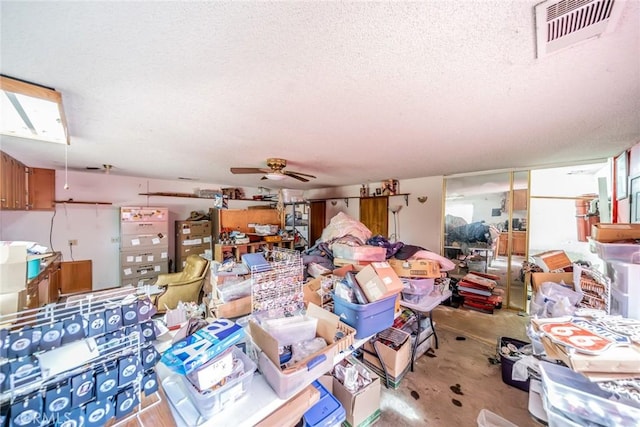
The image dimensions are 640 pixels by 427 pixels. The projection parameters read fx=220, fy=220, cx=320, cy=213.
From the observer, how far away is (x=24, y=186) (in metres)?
3.18

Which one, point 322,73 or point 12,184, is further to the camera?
point 12,184

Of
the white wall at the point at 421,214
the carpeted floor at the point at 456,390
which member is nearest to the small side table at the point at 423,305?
the carpeted floor at the point at 456,390

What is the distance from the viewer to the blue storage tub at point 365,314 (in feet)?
4.37

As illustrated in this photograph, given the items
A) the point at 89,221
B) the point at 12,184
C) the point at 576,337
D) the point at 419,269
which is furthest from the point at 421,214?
the point at 89,221

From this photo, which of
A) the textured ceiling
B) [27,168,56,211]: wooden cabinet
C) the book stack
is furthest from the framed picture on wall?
[27,168,56,211]: wooden cabinet

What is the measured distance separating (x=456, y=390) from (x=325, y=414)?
134 cm

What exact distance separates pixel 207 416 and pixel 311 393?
0.44m

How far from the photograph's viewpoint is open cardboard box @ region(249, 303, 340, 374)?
0.92 m

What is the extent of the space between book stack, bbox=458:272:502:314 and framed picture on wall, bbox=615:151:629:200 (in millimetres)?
1801

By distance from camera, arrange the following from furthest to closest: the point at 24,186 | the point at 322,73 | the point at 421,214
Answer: the point at 421,214
the point at 24,186
the point at 322,73

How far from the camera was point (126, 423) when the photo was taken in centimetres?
77

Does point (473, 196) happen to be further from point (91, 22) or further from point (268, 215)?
point (91, 22)

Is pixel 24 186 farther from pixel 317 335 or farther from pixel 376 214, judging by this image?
pixel 376 214

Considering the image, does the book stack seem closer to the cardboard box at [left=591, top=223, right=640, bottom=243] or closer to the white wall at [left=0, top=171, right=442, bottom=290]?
the white wall at [left=0, top=171, right=442, bottom=290]
